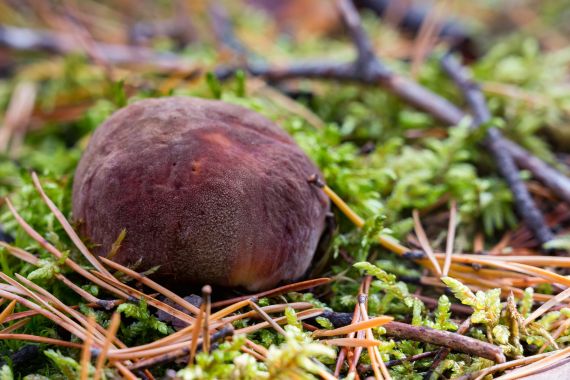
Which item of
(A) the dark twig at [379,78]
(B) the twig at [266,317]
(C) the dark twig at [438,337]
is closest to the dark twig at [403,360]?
(C) the dark twig at [438,337]

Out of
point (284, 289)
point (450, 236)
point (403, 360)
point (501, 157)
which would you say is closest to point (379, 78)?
point (501, 157)

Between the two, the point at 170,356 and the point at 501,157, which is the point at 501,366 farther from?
the point at 501,157

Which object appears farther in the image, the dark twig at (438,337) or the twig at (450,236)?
the twig at (450,236)

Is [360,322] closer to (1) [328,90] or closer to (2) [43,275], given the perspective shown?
(2) [43,275]

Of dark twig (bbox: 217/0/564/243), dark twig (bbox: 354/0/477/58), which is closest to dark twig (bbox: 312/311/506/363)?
dark twig (bbox: 217/0/564/243)

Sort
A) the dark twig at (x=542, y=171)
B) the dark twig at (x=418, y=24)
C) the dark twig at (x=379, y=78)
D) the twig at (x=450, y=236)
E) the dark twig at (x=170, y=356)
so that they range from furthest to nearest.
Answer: the dark twig at (x=418, y=24) < the dark twig at (x=379, y=78) < the dark twig at (x=542, y=171) < the twig at (x=450, y=236) < the dark twig at (x=170, y=356)

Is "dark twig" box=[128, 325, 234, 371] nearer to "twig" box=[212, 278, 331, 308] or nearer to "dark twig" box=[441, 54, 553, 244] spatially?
"twig" box=[212, 278, 331, 308]

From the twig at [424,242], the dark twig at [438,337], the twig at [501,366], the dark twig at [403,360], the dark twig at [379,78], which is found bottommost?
the dark twig at [403,360]

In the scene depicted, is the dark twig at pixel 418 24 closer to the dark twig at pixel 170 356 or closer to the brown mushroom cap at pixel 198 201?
the brown mushroom cap at pixel 198 201
